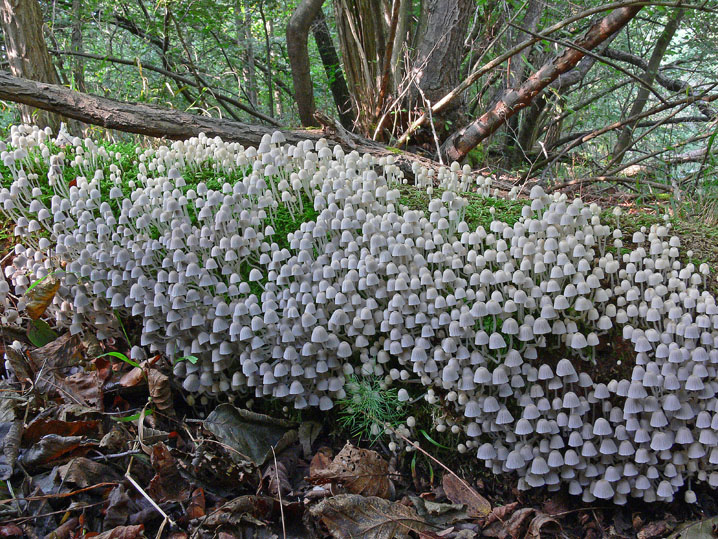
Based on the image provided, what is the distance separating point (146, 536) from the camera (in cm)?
168

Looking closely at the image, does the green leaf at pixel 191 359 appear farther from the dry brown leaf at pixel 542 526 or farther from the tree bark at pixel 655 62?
the tree bark at pixel 655 62

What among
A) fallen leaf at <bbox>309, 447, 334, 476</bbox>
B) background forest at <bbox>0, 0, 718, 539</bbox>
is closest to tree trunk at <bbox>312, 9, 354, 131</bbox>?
background forest at <bbox>0, 0, 718, 539</bbox>

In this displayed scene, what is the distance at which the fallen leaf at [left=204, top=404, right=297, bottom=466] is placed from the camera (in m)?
2.14

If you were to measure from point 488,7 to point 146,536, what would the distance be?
5.98m

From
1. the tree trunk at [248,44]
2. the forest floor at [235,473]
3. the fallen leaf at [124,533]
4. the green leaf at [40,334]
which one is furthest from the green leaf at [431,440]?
the tree trunk at [248,44]

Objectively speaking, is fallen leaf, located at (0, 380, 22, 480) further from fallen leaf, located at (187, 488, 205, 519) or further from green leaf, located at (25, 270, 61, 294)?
green leaf, located at (25, 270, 61, 294)

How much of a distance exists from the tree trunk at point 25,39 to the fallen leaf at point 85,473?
3.72 meters

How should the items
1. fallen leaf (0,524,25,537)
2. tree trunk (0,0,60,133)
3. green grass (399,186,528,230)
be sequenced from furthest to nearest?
tree trunk (0,0,60,133) → green grass (399,186,528,230) → fallen leaf (0,524,25,537)

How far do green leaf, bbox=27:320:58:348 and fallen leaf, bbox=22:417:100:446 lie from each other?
0.77m

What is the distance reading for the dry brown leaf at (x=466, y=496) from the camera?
2047mm

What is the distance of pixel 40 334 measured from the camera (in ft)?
8.80

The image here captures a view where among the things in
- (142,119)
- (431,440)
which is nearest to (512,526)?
(431,440)

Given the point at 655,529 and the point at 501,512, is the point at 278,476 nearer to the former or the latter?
the point at 501,512

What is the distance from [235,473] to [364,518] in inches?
21.2
